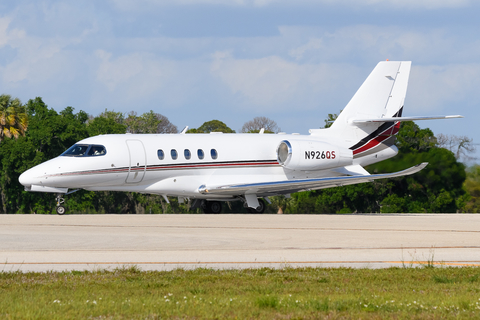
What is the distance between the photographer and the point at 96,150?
27438 mm

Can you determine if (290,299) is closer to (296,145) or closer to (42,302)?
(42,302)

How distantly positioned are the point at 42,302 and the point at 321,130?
26653 millimetres

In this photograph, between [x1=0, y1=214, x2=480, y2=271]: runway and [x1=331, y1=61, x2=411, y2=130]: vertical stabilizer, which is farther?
[x1=331, y1=61, x2=411, y2=130]: vertical stabilizer

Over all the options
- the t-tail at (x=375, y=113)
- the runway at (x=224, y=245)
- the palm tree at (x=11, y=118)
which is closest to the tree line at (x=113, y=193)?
the palm tree at (x=11, y=118)

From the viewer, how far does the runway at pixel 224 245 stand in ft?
40.7

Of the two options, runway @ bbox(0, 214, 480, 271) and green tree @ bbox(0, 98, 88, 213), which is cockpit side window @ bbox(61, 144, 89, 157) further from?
green tree @ bbox(0, 98, 88, 213)

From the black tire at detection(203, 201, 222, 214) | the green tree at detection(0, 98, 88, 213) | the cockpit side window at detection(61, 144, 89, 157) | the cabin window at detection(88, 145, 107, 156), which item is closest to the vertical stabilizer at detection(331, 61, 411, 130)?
the black tire at detection(203, 201, 222, 214)

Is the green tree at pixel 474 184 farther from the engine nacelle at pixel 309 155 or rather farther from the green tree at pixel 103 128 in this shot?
the green tree at pixel 103 128

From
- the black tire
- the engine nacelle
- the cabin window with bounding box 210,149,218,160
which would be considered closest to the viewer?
the cabin window with bounding box 210,149,218,160

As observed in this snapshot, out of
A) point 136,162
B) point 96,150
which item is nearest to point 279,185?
point 136,162

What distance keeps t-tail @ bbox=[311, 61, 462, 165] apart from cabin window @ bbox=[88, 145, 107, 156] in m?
12.1

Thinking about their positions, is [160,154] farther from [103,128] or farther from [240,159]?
[103,128]

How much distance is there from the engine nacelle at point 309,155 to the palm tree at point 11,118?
27187 mm

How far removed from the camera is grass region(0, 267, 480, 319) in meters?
7.65
